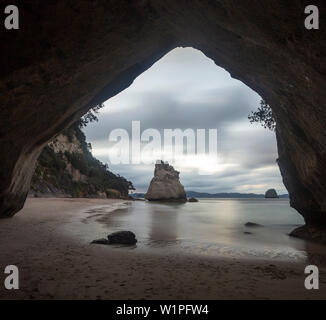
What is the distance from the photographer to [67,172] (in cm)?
4334

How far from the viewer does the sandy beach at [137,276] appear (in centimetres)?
372

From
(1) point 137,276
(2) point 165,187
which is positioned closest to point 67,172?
(2) point 165,187

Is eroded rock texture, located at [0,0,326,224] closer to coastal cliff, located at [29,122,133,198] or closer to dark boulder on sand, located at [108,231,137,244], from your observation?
dark boulder on sand, located at [108,231,137,244]

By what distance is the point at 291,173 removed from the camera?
11734 millimetres

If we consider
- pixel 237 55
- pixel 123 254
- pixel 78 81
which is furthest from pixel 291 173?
pixel 78 81

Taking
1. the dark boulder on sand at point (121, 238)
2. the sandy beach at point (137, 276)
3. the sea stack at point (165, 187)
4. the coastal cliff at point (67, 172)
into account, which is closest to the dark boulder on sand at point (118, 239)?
the dark boulder on sand at point (121, 238)

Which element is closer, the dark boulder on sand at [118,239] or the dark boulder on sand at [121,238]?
the dark boulder on sand at [118,239]

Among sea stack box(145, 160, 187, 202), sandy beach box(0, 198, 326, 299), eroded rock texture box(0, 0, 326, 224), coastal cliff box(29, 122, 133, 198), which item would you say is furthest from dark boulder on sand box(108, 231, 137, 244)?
sea stack box(145, 160, 187, 202)

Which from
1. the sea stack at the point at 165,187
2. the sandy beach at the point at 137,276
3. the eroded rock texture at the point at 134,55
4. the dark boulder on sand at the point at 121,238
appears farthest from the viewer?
the sea stack at the point at 165,187

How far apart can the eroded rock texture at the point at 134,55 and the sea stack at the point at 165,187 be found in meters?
55.8

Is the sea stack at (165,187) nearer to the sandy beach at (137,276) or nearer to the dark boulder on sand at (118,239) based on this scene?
the dark boulder on sand at (118,239)

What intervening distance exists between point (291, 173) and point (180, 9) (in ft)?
29.0
